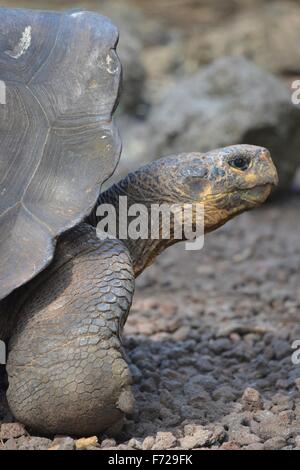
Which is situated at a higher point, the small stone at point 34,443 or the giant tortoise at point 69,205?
the giant tortoise at point 69,205

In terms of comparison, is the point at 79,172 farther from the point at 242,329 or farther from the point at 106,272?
the point at 242,329

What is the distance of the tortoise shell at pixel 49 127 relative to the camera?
2.43 meters

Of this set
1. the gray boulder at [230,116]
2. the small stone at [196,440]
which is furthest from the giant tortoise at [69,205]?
the gray boulder at [230,116]

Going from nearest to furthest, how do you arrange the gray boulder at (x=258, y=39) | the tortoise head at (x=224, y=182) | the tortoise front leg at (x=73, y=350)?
the tortoise front leg at (x=73, y=350)
the tortoise head at (x=224, y=182)
the gray boulder at (x=258, y=39)

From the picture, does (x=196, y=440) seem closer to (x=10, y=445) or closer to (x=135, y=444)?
(x=135, y=444)

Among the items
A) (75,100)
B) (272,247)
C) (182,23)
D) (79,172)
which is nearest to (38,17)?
(75,100)

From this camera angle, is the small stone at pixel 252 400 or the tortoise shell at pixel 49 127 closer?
the tortoise shell at pixel 49 127

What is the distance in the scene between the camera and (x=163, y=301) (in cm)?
454

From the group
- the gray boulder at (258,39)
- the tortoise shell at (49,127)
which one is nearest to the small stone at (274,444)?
the tortoise shell at (49,127)

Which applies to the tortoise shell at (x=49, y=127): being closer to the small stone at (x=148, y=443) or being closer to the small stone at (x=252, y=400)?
the small stone at (x=148, y=443)

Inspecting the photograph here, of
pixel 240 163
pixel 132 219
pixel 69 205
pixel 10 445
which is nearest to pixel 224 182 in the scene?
pixel 240 163

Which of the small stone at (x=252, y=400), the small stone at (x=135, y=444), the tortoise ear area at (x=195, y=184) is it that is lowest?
the small stone at (x=252, y=400)

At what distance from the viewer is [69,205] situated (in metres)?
2.51

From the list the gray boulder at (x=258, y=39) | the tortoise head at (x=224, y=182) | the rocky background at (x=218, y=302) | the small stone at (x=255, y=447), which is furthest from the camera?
the gray boulder at (x=258, y=39)
